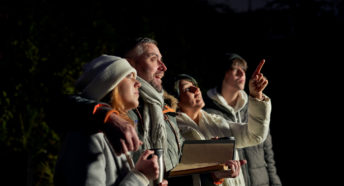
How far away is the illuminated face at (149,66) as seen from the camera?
281 cm

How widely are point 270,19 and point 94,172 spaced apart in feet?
26.3

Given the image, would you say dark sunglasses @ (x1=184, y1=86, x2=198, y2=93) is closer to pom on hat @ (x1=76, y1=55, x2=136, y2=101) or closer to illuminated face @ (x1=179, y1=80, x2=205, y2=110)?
illuminated face @ (x1=179, y1=80, x2=205, y2=110)

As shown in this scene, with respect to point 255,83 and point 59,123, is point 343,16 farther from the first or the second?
point 59,123

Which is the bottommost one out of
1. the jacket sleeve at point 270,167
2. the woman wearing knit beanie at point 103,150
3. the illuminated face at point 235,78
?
the jacket sleeve at point 270,167

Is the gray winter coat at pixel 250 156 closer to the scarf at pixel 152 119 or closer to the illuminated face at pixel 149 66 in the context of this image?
the illuminated face at pixel 149 66

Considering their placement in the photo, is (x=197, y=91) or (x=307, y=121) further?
(x=307, y=121)

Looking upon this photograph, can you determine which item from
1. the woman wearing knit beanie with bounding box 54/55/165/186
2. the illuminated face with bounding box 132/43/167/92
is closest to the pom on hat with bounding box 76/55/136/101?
the woman wearing knit beanie with bounding box 54/55/165/186

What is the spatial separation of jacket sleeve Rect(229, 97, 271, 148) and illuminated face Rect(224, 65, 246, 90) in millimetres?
816

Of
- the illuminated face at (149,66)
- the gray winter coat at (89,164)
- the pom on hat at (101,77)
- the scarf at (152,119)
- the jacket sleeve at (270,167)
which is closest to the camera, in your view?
the gray winter coat at (89,164)

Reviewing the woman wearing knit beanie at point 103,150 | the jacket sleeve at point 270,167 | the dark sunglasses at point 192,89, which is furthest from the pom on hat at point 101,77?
the jacket sleeve at point 270,167

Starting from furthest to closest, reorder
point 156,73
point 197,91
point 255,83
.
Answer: point 197,91
point 255,83
point 156,73

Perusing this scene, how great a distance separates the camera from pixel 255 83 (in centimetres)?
319

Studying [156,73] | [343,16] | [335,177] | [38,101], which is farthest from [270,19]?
[156,73]

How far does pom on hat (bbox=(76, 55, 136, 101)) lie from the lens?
6.60 feet
